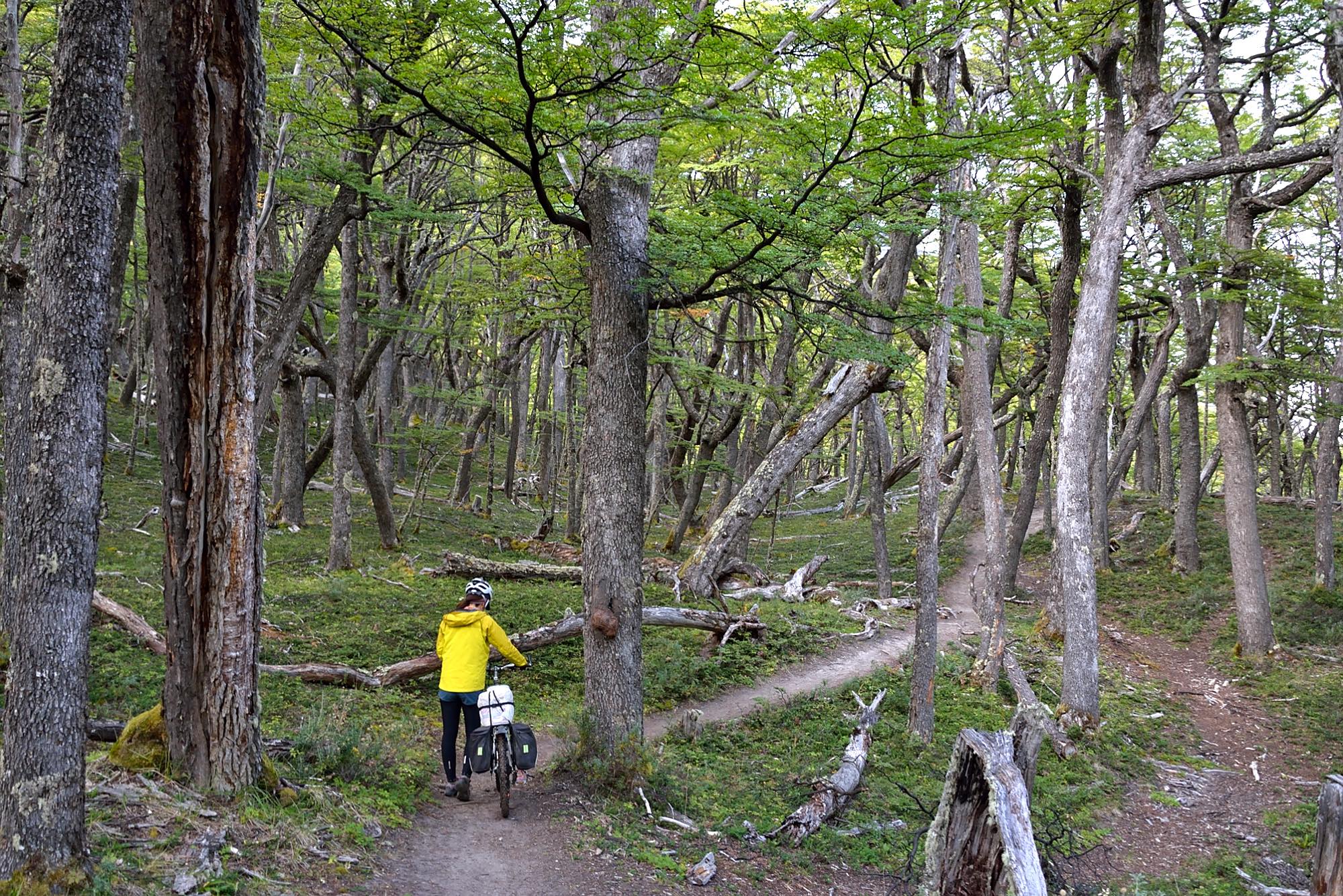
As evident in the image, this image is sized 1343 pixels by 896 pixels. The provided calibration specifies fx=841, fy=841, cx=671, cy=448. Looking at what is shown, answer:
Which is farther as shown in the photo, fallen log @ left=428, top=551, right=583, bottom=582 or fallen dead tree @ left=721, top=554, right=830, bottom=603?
fallen dead tree @ left=721, top=554, right=830, bottom=603

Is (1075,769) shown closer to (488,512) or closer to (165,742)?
(165,742)

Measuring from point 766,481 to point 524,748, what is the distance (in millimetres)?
8936

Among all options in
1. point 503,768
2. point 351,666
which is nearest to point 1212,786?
point 503,768

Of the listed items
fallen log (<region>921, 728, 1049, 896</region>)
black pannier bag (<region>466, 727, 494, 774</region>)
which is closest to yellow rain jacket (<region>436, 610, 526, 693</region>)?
black pannier bag (<region>466, 727, 494, 774</region>)

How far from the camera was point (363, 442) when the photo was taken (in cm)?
1491

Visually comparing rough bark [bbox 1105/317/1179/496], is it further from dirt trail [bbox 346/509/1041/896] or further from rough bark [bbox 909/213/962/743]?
dirt trail [bbox 346/509/1041/896]

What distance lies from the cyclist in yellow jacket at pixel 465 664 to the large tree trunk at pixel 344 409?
7680 mm

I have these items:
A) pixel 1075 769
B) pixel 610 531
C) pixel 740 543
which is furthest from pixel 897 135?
pixel 740 543

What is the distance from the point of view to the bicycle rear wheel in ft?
21.0

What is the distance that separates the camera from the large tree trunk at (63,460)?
3.66 m

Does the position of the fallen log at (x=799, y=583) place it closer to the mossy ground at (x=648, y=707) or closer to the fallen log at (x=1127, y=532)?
the mossy ground at (x=648, y=707)

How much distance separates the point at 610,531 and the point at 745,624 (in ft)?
19.9

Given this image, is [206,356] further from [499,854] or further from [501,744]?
[499,854]

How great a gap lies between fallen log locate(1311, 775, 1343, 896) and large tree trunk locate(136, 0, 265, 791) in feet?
19.3
